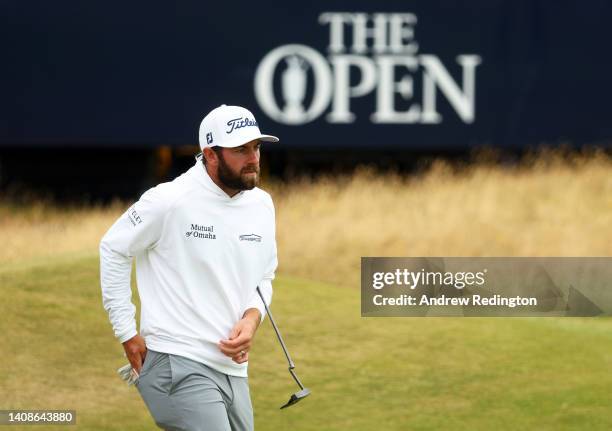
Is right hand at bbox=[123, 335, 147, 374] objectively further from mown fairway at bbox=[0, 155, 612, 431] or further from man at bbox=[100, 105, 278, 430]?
mown fairway at bbox=[0, 155, 612, 431]

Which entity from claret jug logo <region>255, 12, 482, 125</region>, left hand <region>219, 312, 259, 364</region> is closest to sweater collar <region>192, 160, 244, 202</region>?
left hand <region>219, 312, 259, 364</region>

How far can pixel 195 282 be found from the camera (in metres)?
4.66

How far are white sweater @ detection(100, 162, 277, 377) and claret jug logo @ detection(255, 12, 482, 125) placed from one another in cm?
982

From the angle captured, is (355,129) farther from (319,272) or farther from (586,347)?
(586,347)

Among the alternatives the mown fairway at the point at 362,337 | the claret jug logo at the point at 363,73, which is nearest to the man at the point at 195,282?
the mown fairway at the point at 362,337

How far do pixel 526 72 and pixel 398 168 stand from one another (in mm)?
1988

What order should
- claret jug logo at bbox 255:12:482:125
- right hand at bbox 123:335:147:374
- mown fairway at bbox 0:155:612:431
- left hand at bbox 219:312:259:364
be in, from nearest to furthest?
1. left hand at bbox 219:312:259:364
2. right hand at bbox 123:335:147:374
3. mown fairway at bbox 0:155:612:431
4. claret jug logo at bbox 255:12:482:125

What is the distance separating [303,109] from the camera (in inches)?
574

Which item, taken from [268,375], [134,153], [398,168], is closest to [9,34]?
[134,153]

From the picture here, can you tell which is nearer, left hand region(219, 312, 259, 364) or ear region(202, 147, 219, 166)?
left hand region(219, 312, 259, 364)

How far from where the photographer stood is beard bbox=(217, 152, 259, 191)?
15.4 feet

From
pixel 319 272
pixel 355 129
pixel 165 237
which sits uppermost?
pixel 165 237

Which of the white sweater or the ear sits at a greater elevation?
the ear

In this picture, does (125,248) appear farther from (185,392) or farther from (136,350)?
(185,392)
